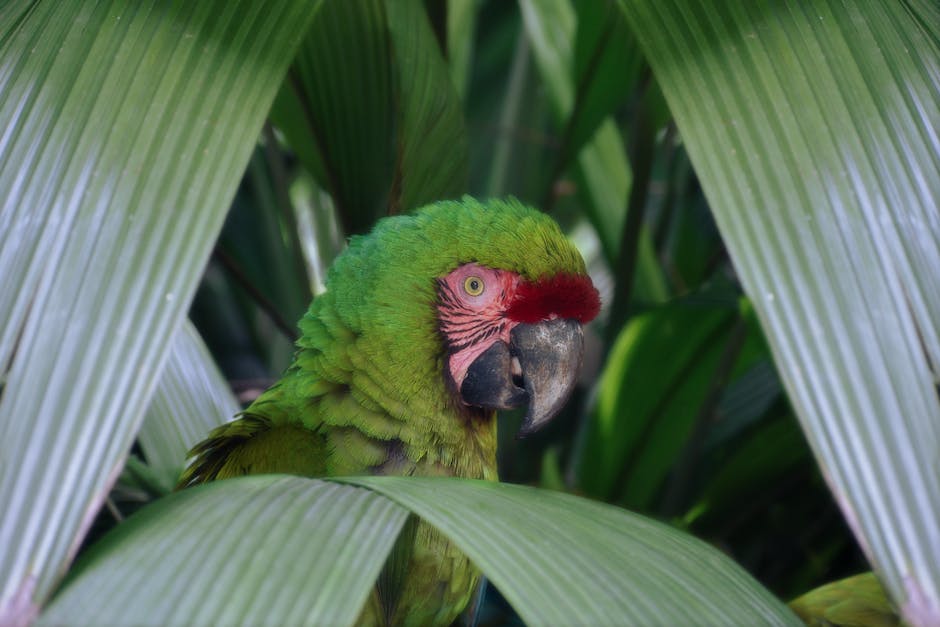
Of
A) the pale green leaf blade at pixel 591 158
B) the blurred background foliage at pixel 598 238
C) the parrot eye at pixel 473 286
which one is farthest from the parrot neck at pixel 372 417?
the pale green leaf blade at pixel 591 158

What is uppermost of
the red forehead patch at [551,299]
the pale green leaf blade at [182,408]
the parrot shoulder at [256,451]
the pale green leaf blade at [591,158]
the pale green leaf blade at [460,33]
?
the pale green leaf blade at [460,33]

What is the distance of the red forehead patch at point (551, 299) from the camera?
3.06 ft

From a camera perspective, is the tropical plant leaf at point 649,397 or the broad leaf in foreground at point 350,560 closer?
the broad leaf in foreground at point 350,560

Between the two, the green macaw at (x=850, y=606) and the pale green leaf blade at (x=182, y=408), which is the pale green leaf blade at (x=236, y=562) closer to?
the pale green leaf blade at (x=182, y=408)

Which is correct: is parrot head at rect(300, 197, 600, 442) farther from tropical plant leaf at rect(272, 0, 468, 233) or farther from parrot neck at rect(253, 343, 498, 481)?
tropical plant leaf at rect(272, 0, 468, 233)

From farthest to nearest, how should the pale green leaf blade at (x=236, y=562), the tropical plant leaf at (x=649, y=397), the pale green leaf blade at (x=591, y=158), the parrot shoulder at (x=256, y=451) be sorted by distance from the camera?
the pale green leaf blade at (x=591, y=158)
the tropical plant leaf at (x=649, y=397)
the parrot shoulder at (x=256, y=451)
the pale green leaf blade at (x=236, y=562)

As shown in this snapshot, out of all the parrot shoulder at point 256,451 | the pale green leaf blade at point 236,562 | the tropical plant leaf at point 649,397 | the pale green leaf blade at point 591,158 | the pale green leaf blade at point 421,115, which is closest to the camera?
the pale green leaf blade at point 236,562

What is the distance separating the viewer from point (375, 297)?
0.94 meters

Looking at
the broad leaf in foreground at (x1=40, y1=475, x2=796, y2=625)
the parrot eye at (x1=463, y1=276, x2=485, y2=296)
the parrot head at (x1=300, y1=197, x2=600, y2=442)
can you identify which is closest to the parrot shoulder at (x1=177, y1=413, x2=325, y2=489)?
the parrot head at (x1=300, y1=197, x2=600, y2=442)

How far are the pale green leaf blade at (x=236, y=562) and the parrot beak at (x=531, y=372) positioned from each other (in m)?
0.46

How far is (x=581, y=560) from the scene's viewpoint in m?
0.45

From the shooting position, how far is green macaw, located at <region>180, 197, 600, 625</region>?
2.94ft

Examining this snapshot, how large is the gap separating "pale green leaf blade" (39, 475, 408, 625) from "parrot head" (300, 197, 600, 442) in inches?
17.8

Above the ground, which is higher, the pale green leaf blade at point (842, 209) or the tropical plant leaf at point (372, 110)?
the tropical plant leaf at point (372, 110)
